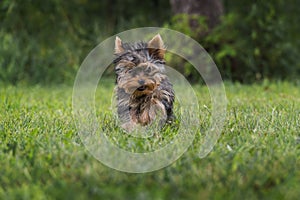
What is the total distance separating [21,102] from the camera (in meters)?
6.43

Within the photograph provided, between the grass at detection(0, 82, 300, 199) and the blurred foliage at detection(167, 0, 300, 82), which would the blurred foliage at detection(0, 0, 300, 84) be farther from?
the grass at detection(0, 82, 300, 199)

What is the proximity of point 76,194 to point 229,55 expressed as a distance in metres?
7.38

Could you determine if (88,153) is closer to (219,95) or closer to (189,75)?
(219,95)

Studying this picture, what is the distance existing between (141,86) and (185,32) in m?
5.55

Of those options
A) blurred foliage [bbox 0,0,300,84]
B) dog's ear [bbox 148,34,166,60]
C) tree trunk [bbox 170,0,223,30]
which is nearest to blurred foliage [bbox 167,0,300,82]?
blurred foliage [bbox 0,0,300,84]

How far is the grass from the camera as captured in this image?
8.42ft

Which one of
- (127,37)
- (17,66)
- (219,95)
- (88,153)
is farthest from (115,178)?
(127,37)

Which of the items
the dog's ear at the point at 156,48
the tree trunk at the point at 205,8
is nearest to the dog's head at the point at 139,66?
the dog's ear at the point at 156,48

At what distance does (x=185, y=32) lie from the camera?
9.55m

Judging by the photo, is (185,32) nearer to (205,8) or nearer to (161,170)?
(205,8)

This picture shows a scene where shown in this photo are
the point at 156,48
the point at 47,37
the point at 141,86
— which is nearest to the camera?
the point at 141,86

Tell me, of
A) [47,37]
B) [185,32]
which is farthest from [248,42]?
[47,37]

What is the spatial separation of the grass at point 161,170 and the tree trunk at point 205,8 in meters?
5.51

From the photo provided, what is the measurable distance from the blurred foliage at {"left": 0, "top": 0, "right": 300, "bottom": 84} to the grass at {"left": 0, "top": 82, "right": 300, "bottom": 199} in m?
5.18
